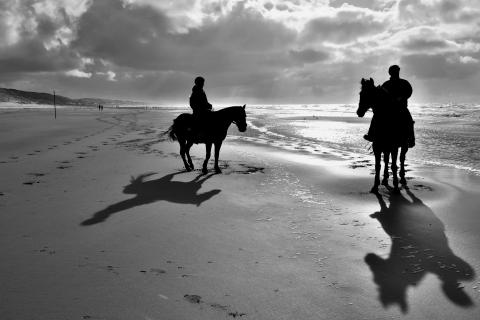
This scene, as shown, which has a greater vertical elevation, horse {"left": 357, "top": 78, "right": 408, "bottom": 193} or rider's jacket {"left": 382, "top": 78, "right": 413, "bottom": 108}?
rider's jacket {"left": 382, "top": 78, "right": 413, "bottom": 108}

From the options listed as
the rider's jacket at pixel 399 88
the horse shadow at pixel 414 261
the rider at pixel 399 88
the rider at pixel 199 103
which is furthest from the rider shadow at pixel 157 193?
the rider's jacket at pixel 399 88

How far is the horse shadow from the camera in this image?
12.0 ft

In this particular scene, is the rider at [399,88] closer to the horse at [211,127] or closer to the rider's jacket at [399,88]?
the rider's jacket at [399,88]

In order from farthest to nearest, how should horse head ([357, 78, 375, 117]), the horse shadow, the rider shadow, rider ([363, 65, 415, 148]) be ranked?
1. rider ([363, 65, 415, 148])
2. horse head ([357, 78, 375, 117])
3. the rider shadow
4. the horse shadow

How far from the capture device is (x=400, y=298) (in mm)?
3537

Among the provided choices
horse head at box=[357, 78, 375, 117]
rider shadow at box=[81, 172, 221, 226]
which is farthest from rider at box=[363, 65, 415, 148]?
rider shadow at box=[81, 172, 221, 226]

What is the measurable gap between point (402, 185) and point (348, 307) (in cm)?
617

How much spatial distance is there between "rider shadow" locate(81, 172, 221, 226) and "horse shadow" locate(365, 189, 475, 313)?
→ 344 centimetres

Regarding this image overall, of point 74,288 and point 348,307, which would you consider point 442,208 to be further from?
point 74,288

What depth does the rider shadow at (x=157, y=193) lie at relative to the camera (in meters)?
6.30

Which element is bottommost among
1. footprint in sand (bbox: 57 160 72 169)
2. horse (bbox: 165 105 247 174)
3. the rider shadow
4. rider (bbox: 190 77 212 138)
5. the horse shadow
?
the horse shadow

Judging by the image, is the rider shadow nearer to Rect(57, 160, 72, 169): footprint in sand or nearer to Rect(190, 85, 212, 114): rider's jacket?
Rect(190, 85, 212, 114): rider's jacket

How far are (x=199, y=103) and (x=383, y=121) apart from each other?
5137 millimetres

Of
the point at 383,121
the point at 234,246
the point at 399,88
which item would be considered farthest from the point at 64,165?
the point at 399,88
